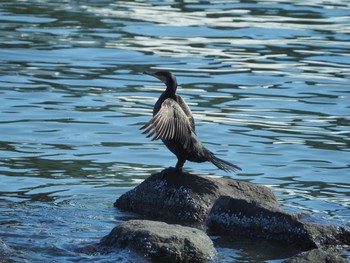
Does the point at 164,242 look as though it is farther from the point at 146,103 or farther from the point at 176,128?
the point at 146,103

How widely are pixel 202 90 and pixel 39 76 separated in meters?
2.46

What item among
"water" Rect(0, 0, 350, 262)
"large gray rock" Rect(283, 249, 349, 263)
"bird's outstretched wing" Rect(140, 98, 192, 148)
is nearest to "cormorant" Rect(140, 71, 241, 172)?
"bird's outstretched wing" Rect(140, 98, 192, 148)

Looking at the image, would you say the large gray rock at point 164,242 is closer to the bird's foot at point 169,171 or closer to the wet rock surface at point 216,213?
the wet rock surface at point 216,213

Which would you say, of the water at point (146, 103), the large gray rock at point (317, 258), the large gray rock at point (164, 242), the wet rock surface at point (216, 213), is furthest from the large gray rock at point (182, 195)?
the large gray rock at point (317, 258)

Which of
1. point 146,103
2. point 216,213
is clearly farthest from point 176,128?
point 146,103

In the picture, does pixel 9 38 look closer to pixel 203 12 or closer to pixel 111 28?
pixel 111 28

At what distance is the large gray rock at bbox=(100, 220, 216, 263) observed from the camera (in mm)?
7694

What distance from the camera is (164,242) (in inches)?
304


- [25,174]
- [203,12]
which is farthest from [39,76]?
[203,12]

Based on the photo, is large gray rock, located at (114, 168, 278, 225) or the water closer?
large gray rock, located at (114, 168, 278, 225)

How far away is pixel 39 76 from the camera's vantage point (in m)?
15.5

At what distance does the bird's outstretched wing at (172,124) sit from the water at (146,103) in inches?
33.9

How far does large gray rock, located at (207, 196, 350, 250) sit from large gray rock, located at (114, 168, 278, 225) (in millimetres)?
236

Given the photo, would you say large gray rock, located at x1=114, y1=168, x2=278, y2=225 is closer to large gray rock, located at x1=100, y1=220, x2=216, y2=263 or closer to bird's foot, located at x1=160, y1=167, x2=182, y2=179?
bird's foot, located at x1=160, y1=167, x2=182, y2=179
